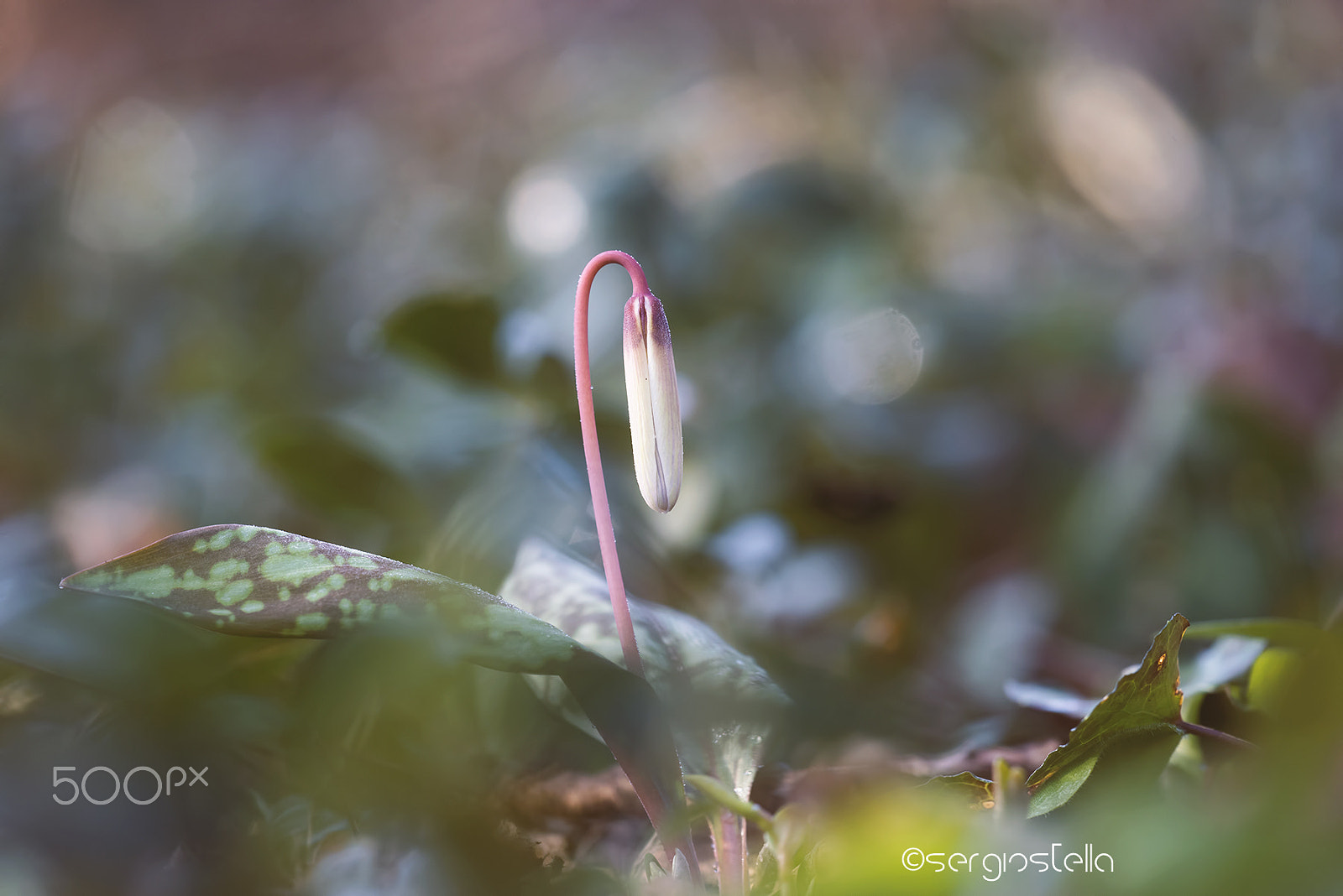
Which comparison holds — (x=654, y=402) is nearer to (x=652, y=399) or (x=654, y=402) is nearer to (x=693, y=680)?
Answer: (x=652, y=399)

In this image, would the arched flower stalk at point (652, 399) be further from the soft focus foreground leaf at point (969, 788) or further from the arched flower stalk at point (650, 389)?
the soft focus foreground leaf at point (969, 788)

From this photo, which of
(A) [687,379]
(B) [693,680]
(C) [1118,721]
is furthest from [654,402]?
(A) [687,379]

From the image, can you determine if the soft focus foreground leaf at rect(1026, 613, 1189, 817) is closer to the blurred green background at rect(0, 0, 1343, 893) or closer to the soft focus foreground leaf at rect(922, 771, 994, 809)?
the soft focus foreground leaf at rect(922, 771, 994, 809)

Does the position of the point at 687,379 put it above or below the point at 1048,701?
above

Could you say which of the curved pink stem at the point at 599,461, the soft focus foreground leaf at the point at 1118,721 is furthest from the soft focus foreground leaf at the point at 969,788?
the curved pink stem at the point at 599,461

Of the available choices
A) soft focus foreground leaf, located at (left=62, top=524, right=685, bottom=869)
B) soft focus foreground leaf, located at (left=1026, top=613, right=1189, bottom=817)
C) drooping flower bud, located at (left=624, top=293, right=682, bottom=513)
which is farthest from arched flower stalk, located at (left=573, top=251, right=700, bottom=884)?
soft focus foreground leaf, located at (left=1026, top=613, right=1189, bottom=817)

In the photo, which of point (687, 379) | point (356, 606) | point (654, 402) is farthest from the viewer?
point (687, 379)
